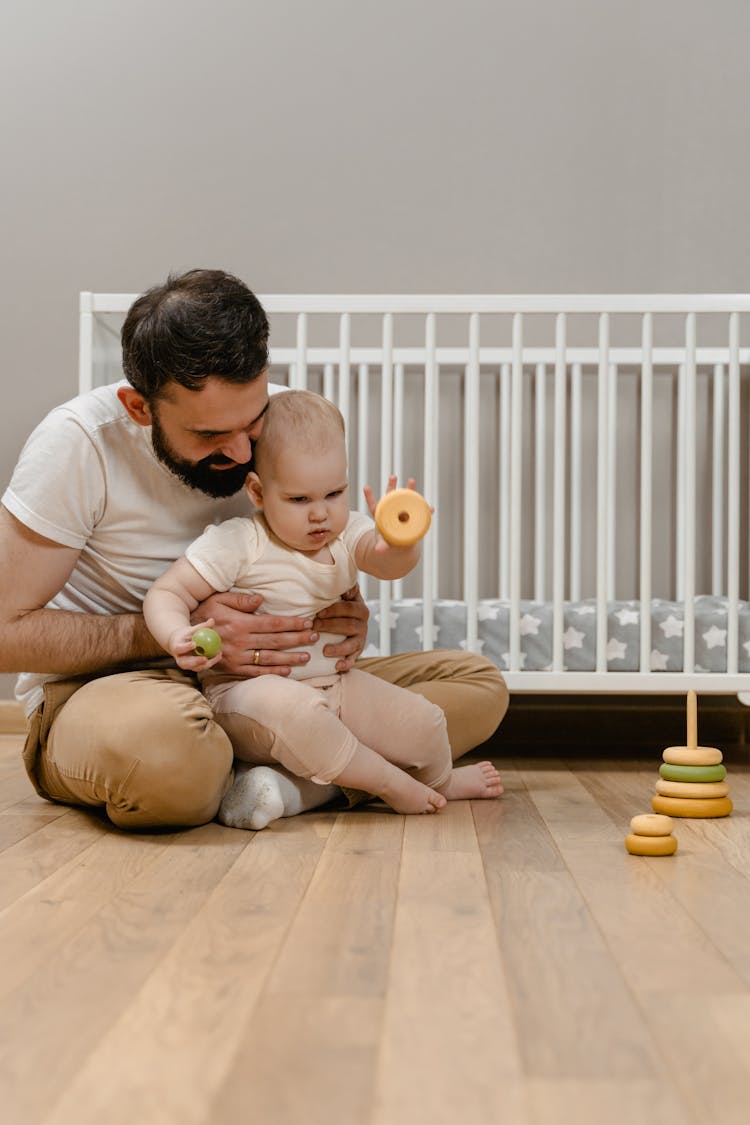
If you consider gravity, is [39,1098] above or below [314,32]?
below

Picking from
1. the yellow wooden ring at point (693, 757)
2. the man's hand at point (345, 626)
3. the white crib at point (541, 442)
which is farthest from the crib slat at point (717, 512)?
the man's hand at point (345, 626)

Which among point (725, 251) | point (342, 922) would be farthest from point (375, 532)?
point (725, 251)

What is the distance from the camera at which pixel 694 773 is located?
1430 mm

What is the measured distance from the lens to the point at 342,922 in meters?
0.93

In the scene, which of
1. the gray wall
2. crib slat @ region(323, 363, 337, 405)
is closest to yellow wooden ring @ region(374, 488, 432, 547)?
crib slat @ region(323, 363, 337, 405)

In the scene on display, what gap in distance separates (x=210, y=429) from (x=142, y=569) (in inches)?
9.0

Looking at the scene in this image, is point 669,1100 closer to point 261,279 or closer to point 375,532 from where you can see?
point 375,532

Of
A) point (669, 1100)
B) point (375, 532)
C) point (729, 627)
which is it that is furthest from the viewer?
point (729, 627)

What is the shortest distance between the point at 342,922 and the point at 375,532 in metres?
0.57

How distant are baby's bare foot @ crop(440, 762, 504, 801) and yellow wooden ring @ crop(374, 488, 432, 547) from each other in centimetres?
35

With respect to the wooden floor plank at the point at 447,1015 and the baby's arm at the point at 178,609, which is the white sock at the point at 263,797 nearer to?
the baby's arm at the point at 178,609

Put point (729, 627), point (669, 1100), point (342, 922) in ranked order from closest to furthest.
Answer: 1. point (669, 1100)
2. point (342, 922)
3. point (729, 627)

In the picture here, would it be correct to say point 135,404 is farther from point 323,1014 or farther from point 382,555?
point 323,1014

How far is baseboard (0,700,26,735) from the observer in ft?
7.53
